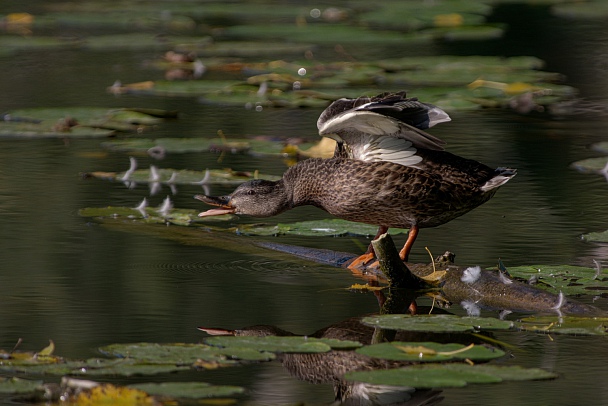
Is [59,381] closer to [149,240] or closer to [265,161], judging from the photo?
[149,240]

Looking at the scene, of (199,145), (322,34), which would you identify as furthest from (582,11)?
(199,145)

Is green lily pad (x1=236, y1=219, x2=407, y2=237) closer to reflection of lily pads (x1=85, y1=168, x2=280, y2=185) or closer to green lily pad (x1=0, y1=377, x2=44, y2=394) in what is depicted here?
reflection of lily pads (x1=85, y1=168, x2=280, y2=185)

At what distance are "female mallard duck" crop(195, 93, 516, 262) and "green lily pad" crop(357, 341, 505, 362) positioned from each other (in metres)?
1.66

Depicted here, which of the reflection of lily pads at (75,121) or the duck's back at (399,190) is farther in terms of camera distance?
the reflection of lily pads at (75,121)

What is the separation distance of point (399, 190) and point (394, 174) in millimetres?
90

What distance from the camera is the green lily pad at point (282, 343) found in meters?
4.77

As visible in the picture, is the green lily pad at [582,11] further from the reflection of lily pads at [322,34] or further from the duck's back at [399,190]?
the duck's back at [399,190]

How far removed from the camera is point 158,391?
422 centimetres

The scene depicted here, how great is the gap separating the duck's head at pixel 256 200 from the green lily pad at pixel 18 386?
107 inches

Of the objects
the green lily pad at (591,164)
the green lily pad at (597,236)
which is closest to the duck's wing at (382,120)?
the green lily pad at (597,236)

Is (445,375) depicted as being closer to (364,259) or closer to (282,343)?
(282,343)

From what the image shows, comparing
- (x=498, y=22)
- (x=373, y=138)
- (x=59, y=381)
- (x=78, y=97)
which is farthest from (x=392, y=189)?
(x=498, y=22)

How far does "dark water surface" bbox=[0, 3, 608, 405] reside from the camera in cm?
497

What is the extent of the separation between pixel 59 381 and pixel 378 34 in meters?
12.2
